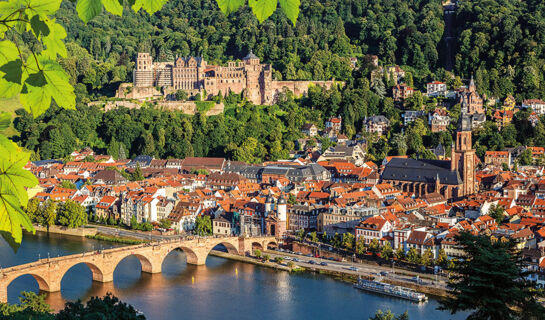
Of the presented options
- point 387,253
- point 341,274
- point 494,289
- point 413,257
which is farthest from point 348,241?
point 494,289

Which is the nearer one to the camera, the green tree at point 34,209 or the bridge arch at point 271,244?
the bridge arch at point 271,244

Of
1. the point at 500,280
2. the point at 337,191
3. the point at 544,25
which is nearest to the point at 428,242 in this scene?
the point at 337,191

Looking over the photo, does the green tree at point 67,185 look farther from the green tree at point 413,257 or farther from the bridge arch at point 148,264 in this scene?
the green tree at point 413,257

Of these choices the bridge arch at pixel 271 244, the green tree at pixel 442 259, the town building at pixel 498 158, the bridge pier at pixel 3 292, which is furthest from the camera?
the town building at pixel 498 158

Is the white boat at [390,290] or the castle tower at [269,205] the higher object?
the castle tower at [269,205]

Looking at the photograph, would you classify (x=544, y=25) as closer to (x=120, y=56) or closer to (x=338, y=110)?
(x=338, y=110)

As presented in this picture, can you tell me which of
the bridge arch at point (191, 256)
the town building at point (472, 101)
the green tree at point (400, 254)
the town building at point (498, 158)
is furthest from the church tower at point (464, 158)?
the bridge arch at point (191, 256)

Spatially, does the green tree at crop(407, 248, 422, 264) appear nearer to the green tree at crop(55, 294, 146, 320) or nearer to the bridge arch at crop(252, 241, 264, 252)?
the bridge arch at crop(252, 241, 264, 252)
